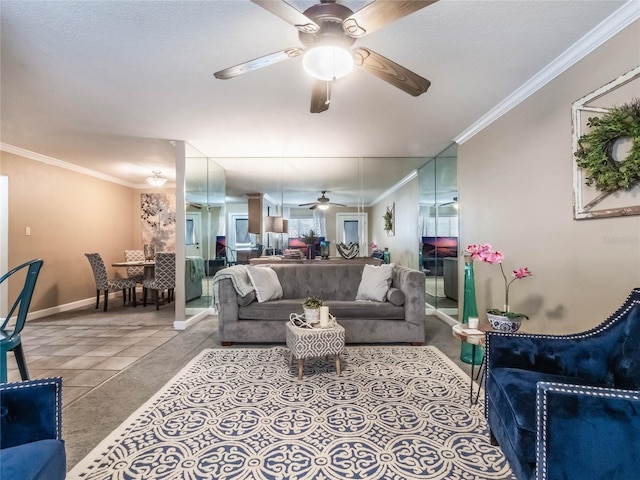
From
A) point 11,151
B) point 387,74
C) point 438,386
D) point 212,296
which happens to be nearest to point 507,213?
point 438,386

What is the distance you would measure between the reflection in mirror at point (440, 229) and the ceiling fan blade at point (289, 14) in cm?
348

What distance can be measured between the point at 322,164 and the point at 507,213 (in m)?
3.03

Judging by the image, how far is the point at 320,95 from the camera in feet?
7.31

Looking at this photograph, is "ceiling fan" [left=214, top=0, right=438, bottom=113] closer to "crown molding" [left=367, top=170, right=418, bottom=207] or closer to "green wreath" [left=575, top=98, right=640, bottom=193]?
"green wreath" [left=575, top=98, right=640, bottom=193]

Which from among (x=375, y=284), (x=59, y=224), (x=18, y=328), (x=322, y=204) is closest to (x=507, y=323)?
(x=375, y=284)

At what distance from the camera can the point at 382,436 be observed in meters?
1.88

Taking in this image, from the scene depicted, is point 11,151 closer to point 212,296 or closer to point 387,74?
point 212,296

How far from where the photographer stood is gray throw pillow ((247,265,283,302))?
3.65m

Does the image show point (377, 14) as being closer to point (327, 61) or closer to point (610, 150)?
point (327, 61)

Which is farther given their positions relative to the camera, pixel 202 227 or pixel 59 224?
pixel 59 224

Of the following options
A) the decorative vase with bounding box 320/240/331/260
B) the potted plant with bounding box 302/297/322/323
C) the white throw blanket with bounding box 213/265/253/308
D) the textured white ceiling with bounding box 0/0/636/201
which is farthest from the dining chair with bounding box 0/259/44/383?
the decorative vase with bounding box 320/240/331/260

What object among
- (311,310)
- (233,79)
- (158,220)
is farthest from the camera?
(158,220)

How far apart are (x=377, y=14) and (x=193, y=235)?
13.0ft

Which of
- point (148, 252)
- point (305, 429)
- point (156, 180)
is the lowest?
point (305, 429)
